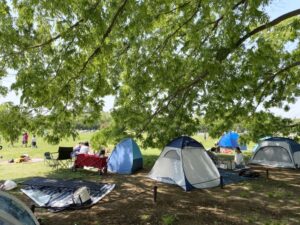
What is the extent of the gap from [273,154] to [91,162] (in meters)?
10.1

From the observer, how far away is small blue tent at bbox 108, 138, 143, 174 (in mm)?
15398

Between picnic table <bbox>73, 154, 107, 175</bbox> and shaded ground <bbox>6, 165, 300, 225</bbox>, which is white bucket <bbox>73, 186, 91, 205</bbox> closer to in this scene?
shaded ground <bbox>6, 165, 300, 225</bbox>

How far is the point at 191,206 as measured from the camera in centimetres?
967

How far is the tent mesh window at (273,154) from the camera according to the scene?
709 inches

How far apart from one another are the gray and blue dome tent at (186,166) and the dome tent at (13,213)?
7063 mm

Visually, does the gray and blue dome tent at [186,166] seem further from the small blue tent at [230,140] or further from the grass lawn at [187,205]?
the small blue tent at [230,140]

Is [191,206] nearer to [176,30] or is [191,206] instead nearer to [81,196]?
[81,196]

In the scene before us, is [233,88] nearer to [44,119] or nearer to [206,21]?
[206,21]

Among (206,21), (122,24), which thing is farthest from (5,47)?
(206,21)

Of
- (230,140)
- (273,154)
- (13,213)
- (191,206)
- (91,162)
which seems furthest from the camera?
(230,140)

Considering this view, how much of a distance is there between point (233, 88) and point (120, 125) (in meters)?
4.73

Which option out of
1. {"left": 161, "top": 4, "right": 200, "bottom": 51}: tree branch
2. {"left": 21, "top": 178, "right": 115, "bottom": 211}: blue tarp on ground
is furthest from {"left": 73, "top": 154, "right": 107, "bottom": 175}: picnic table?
{"left": 161, "top": 4, "right": 200, "bottom": 51}: tree branch

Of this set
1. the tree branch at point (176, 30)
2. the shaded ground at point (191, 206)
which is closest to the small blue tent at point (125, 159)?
the shaded ground at point (191, 206)

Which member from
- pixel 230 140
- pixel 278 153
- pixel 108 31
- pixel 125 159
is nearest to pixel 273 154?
pixel 278 153
